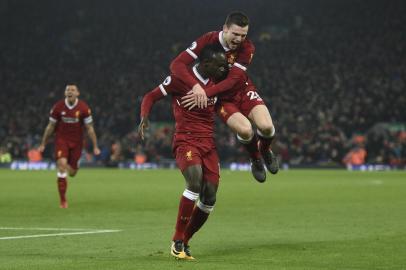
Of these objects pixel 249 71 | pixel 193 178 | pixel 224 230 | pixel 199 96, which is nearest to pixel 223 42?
pixel 199 96

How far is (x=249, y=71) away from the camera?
53.4 m

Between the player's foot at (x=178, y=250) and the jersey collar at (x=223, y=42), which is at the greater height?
the jersey collar at (x=223, y=42)

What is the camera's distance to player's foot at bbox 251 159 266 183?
11805 millimetres

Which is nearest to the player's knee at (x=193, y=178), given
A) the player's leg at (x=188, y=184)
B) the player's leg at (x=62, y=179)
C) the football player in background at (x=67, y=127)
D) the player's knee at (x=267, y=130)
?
the player's leg at (x=188, y=184)

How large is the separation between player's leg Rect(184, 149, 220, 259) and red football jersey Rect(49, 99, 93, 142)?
9658mm

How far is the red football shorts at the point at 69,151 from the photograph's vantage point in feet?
63.4

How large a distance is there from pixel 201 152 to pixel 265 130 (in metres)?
1.58

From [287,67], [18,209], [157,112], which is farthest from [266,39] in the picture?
[18,209]

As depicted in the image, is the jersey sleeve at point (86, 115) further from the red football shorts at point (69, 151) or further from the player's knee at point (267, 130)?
the player's knee at point (267, 130)

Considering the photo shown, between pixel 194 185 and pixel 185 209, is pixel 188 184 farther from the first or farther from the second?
pixel 185 209

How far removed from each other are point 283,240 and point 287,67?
41507 mm

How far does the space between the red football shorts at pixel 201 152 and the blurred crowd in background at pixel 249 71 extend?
34453 mm

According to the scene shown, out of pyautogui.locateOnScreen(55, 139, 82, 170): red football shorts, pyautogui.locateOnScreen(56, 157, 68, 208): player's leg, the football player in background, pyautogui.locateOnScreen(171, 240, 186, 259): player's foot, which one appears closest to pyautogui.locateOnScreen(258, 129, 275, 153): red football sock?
pyautogui.locateOnScreen(171, 240, 186, 259): player's foot

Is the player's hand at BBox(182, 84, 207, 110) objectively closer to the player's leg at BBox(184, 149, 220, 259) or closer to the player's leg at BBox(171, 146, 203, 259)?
the player's leg at BBox(171, 146, 203, 259)
